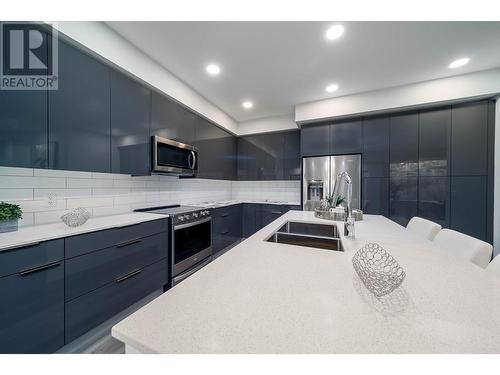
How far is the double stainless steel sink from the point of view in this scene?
1292mm

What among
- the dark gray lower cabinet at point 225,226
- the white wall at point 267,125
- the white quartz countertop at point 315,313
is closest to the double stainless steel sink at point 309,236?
the white quartz countertop at point 315,313

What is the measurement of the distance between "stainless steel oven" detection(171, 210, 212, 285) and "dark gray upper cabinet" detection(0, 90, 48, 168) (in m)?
1.10

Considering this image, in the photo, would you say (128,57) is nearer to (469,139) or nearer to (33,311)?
(33,311)

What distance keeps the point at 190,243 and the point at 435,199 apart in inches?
128

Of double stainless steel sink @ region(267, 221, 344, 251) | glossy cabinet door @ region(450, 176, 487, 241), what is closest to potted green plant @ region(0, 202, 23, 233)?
double stainless steel sink @ region(267, 221, 344, 251)

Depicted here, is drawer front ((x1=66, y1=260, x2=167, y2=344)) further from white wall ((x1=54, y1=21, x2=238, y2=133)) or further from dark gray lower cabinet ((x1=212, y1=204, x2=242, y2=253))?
white wall ((x1=54, y1=21, x2=238, y2=133))

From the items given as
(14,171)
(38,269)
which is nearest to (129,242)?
(38,269)

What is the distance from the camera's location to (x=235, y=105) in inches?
120

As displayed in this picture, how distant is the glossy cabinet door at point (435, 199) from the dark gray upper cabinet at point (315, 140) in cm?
134

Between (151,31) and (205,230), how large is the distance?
7.00 feet

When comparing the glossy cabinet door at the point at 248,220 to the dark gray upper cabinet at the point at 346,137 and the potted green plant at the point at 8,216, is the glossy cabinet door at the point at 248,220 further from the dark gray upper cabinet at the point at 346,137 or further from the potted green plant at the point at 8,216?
the potted green plant at the point at 8,216
